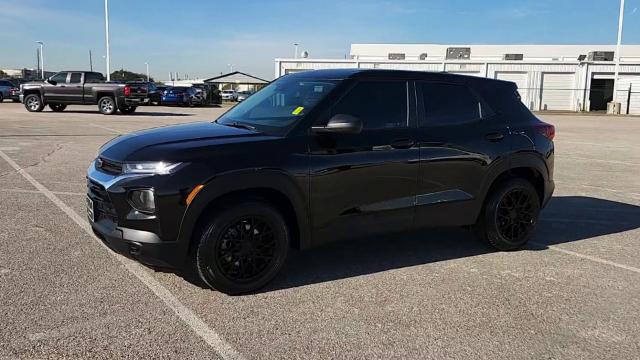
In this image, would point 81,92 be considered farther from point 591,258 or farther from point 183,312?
point 591,258

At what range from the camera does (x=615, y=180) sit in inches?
399

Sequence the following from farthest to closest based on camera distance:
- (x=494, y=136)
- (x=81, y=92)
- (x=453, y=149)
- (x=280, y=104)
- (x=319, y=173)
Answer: (x=81, y=92) → (x=494, y=136) → (x=453, y=149) → (x=280, y=104) → (x=319, y=173)

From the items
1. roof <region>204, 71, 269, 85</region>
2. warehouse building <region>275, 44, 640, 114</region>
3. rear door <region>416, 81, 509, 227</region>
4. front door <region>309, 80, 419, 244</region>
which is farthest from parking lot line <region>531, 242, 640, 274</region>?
roof <region>204, 71, 269, 85</region>

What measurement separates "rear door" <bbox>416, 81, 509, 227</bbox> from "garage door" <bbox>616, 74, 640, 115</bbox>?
46871mm

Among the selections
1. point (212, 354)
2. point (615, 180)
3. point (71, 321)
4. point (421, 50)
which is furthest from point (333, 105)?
point (421, 50)

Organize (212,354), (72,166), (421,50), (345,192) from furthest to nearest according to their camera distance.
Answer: (421,50), (72,166), (345,192), (212,354)

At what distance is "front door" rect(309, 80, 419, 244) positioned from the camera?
4.33m

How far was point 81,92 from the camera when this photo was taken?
2436cm

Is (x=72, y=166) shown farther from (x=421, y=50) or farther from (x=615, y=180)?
(x=421, y=50)

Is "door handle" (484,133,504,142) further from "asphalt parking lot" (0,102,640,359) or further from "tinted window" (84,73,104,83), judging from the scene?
"tinted window" (84,73,104,83)

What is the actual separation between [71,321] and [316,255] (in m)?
2.28

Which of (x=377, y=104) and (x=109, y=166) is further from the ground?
(x=377, y=104)

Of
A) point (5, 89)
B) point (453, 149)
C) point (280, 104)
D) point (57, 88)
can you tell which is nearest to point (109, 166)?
point (280, 104)

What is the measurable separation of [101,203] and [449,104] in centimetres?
318
